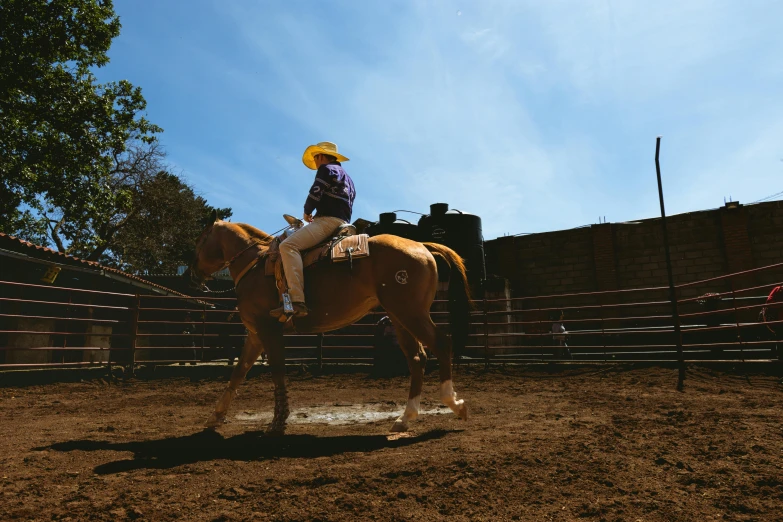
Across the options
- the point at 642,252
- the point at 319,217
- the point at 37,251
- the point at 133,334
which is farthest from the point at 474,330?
the point at 37,251

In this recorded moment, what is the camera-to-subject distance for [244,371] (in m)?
5.36

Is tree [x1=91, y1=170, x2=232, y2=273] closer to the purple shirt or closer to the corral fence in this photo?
the corral fence

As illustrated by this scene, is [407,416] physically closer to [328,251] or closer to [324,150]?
[328,251]

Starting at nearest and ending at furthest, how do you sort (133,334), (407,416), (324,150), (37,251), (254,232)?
1. (407,416)
2. (324,150)
3. (254,232)
4. (133,334)
5. (37,251)

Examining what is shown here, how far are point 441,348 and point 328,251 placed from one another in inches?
58.1

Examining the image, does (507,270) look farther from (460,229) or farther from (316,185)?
(316,185)

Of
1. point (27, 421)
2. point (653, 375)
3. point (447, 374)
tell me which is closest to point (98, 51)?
point (27, 421)

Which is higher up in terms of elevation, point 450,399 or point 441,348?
point 441,348

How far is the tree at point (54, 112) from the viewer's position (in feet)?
46.5

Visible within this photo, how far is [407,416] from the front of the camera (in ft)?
14.8

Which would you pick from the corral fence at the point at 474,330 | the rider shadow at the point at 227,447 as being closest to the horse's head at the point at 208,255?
the rider shadow at the point at 227,447

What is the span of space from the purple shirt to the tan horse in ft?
1.80

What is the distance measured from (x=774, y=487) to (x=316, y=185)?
164 inches

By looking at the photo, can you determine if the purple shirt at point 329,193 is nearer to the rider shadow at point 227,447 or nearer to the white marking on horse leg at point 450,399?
the white marking on horse leg at point 450,399
